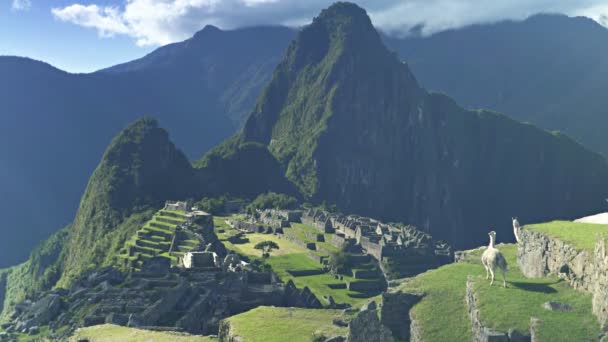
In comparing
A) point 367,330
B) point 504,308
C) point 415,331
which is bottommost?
point 415,331

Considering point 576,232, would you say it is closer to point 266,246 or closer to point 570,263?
point 570,263

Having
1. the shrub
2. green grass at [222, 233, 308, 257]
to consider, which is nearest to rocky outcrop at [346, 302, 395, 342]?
green grass at [222, 233, 308, 257]

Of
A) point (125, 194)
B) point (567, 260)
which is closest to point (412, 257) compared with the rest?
point (567, 260)

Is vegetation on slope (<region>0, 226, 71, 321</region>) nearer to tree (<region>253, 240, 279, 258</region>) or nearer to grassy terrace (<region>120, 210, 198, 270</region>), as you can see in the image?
grassy terrace (<region>120, 210, 198, 270</region>)

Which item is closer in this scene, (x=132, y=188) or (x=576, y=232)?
(x=576, y=232)

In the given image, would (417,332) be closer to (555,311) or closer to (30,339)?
(555,311)

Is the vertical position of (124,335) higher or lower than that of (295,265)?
higher

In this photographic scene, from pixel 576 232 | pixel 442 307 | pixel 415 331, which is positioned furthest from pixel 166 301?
pixel 576 232
